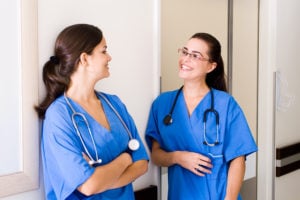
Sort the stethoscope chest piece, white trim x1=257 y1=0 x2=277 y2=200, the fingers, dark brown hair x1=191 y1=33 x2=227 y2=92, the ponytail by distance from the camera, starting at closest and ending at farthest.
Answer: the ponytail → the stethoscope chest piece → the fingers → dark brown hair x1=191 y1=33 x2=227 y2=92 → white trim x1=257 y1=0 x2=277 y2=200

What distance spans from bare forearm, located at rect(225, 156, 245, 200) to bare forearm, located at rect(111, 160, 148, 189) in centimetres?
45

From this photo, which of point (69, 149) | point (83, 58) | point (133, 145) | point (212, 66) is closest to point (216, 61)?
point (212, 66)

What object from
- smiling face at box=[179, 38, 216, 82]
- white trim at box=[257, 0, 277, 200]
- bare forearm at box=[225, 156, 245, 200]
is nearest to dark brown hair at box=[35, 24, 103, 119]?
smiling face at box=[179, 38, 216, 82]

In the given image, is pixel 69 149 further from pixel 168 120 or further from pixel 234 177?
pixel 234 177

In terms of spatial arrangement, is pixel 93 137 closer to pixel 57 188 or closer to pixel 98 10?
pixel 57 188

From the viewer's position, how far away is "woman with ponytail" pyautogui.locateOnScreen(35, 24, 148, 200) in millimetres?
1197

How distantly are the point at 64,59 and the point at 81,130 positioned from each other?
0.75 ft

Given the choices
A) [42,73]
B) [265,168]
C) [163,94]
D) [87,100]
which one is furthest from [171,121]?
[265,168]

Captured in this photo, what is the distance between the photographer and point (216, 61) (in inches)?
73.3

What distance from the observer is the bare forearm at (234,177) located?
171cm

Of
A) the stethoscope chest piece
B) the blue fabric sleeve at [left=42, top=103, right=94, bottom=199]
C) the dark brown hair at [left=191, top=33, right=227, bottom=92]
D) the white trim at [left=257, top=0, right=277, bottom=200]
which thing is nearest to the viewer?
the blue fabric sleeve at [left=42, top=103, right=94, bottom=199]

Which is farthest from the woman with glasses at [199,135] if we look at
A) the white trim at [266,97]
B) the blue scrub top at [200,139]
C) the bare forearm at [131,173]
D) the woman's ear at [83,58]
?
the white trim at [266,97]

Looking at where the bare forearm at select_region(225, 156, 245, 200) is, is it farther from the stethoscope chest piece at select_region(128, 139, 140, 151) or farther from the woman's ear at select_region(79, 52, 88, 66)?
the woman's ear at select_region(79, 52, 88, 66)

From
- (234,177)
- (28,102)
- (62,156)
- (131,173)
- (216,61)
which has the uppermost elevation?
(216,61)
